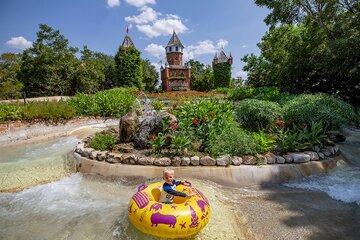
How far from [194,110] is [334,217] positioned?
16.4ft

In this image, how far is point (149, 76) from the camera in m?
50.8

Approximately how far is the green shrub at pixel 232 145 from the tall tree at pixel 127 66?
1095 inches

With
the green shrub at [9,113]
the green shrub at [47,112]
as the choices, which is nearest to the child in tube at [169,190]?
the green shrub at [47,112]

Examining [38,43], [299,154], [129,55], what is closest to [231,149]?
[299,154]

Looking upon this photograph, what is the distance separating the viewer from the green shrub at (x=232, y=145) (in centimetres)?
676

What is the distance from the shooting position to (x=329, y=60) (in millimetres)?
13531

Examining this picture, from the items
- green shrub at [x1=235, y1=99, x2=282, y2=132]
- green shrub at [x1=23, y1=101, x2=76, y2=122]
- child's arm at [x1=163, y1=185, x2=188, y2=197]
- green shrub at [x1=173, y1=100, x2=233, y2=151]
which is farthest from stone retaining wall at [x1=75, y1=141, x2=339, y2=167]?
green shrub at [x1=23, y1=101, x2=76, y2=122]

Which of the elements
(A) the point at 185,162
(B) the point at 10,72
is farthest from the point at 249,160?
(B) the point at 10,72

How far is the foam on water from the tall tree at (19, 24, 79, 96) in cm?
2774

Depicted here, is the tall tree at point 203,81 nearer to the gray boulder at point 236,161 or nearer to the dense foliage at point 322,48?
the dense foliage at point 322,48

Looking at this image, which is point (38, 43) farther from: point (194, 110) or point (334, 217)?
point (334, 217)

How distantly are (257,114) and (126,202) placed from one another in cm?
541

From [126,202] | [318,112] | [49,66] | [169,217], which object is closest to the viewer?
[169,217]

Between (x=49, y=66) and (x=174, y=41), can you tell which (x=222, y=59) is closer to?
(x=174, y=41)
